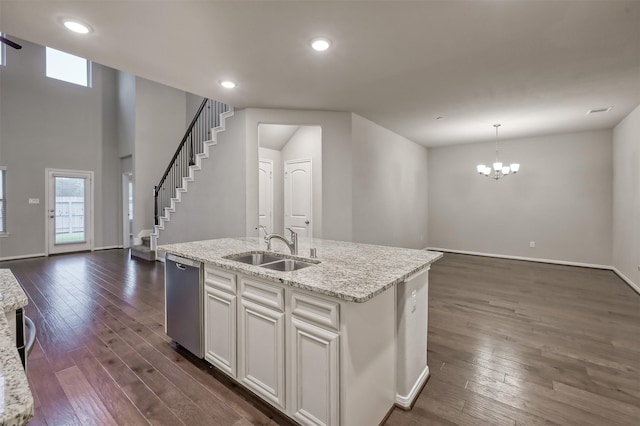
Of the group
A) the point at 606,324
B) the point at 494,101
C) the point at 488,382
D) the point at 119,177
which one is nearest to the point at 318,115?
the point at 494,101

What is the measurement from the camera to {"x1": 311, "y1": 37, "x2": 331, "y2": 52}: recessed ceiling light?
2587mm

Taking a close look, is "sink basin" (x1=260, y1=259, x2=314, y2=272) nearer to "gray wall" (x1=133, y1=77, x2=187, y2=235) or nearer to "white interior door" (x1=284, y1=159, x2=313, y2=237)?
"white interior door" (x1=284, y1=159, x2=313, y2=237)

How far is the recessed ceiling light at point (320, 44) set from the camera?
8.49 ft

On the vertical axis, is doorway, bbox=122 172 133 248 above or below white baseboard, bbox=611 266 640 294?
above

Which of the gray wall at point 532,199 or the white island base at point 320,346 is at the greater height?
the gray wall at point 532,199

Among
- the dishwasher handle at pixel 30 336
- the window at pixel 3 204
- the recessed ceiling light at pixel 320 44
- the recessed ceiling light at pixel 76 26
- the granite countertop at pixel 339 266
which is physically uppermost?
the recessed ceiling light at pixel 320 44

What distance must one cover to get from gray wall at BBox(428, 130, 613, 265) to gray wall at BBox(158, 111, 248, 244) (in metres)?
5.25

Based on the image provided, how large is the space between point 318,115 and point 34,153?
665 cm

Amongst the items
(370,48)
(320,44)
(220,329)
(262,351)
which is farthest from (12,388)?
(370,48)

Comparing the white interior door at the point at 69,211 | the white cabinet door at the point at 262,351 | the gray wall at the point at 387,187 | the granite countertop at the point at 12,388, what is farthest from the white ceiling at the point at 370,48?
the white interior door at the point at 69,211

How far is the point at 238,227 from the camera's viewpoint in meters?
4.65

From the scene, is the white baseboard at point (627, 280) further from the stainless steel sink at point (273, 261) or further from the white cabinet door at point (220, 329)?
the white cabinet door at point (220, 329)

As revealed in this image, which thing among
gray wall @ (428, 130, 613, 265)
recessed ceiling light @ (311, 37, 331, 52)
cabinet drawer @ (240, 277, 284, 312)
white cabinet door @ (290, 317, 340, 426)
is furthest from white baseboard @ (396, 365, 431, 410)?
gray wall @ (428, 130, 613, 265)

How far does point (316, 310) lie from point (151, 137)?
7.79m
